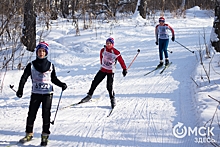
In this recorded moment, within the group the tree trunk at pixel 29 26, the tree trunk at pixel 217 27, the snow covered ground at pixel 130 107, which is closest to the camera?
the snow covered ground at pixel 130 107

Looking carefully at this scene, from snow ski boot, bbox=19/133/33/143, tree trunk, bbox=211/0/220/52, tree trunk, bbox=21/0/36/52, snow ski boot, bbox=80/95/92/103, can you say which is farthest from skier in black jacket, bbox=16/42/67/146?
tree trunk, bbox=211/0/220/52

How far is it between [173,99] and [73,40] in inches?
287

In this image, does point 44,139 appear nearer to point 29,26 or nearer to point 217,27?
point 29,26

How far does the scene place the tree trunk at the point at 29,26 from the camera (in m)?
9.23

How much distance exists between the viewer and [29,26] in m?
9.34

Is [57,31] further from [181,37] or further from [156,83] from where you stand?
[156,83]

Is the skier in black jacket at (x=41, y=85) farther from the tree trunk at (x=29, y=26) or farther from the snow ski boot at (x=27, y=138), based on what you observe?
the tree trunk at (x=29, y=26)

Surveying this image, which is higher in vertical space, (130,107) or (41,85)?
(41,85)

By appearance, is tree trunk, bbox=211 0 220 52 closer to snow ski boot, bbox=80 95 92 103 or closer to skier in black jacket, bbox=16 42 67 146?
snow ski boot, bbox=80 95 92 103

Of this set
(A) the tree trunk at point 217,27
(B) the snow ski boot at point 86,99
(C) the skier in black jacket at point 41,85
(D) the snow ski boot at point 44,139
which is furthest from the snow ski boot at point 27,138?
(A) the tree trunk at point 217,27

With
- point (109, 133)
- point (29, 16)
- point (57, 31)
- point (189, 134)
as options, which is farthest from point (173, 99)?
point (57, 31)

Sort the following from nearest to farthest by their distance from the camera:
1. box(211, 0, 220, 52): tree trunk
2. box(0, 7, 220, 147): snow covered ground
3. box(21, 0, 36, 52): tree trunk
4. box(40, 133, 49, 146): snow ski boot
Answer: box(40, 133, 49, 146): snow ski boot → box(0, 7, 220, 147): snow covered ground → box(211, 0, 220, 52): tree trunk → box(21, 0, 36, 52): tree trunk

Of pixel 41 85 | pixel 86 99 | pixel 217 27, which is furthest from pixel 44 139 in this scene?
pixel 217 27

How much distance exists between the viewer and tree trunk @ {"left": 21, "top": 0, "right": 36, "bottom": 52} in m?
9.23
